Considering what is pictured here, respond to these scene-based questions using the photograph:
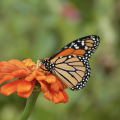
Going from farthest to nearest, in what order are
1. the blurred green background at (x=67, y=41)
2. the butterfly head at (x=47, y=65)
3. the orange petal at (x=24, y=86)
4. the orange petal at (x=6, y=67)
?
the blurred green background at (x=67, y=41), the butterfly head at (x=47, y=65), the orange petal at (x=6, y=67), the orange petal at (x=24, y=86)

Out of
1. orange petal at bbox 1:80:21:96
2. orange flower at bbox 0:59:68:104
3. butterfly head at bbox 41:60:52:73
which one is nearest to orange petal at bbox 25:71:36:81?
orange flower at bbox 0:59:68:104

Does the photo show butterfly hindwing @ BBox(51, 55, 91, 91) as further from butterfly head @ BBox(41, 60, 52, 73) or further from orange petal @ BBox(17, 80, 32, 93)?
orange petal @ BBox(17, 80, 32, 93)

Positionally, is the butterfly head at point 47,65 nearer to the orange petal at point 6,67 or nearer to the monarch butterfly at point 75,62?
the monarch butterfly at point 75,62

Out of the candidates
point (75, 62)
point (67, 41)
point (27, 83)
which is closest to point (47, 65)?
point (75, 62)

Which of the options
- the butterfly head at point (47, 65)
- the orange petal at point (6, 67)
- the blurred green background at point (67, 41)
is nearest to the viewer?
the orange petal at point (6, 67)

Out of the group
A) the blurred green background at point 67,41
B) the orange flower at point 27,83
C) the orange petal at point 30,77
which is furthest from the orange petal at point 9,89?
the blurred green background at point 67,41

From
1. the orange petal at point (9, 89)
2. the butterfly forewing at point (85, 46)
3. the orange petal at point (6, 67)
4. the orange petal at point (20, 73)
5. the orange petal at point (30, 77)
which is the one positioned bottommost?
the orange petal at point (9, 89)
